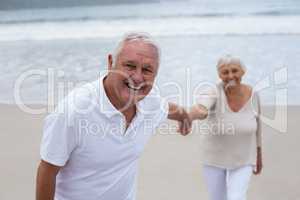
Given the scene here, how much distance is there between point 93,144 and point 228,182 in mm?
1416

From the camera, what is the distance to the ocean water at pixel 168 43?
735 centimetres

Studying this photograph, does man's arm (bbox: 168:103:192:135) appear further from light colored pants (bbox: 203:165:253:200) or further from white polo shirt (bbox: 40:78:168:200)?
light colored pants (bbox: 203:165:253:200)

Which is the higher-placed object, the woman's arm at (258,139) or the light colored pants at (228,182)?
the woman's arm at (258,139)

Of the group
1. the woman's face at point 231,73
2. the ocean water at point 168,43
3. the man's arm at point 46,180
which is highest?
the ocean water at point 168,43

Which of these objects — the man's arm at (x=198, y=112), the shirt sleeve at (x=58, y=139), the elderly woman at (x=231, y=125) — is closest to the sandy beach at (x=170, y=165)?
the elderly woman at (x=231, y=125)

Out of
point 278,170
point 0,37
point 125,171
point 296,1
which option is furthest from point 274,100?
point 0,37

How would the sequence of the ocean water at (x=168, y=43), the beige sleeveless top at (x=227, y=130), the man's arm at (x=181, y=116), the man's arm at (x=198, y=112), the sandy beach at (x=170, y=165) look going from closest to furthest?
the man's arm at (x=181, y=116) → the man's arm at (x=198, y=112) → the beige sleeveless top at (x=227, y=130) → the sandy beach at (x=170, y=165) → the ocean water at (x=168, y=43)

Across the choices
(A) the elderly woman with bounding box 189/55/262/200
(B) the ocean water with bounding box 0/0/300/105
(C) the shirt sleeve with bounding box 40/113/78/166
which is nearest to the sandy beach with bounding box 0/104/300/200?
(A) the elderly woman with bounding box 189/55/262/200

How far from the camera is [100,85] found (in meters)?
1.44

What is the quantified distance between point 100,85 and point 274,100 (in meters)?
4.96

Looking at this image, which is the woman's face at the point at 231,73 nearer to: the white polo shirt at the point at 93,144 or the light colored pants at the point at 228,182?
the light colored pants at the point at 228,182

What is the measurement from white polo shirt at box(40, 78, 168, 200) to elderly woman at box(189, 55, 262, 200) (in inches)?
40.5

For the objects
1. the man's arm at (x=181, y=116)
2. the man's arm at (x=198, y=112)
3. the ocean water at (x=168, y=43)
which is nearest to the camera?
the man's arm at (x=181, y=116)

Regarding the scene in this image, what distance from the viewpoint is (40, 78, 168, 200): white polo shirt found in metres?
1.38
